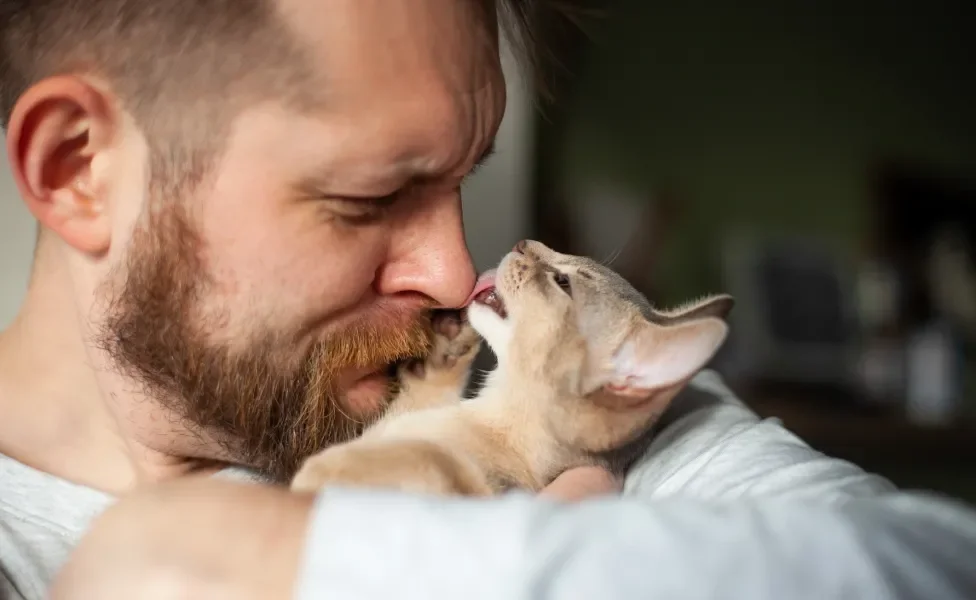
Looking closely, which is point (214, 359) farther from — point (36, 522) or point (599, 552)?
point (599, 552)

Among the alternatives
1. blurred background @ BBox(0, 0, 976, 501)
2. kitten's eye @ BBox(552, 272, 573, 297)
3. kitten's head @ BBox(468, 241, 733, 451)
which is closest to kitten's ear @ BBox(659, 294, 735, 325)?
kitten's head @ BBox(468, 241, 733, 451)

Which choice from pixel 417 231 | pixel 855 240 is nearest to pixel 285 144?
pixel 417 231

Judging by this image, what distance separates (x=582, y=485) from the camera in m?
0.82

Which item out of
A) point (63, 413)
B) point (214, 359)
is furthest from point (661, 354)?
point (63, 413)

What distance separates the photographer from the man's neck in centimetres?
95

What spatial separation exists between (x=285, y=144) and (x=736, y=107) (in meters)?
2.47

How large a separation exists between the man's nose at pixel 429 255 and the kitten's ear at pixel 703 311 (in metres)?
0.23

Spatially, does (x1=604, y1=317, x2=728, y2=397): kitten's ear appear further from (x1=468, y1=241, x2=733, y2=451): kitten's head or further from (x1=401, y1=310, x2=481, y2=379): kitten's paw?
(x1=401, y1=310, x2=481, y2=379): kitten's paw

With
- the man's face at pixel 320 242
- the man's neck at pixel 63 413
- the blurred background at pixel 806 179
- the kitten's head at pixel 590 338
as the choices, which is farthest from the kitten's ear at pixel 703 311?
the blurred background at pixel 806 179

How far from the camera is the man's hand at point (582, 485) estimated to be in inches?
31.4

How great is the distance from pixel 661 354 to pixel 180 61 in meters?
0.55

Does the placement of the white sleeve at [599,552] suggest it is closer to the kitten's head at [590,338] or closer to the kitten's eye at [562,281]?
the kitten's head at [590,338]

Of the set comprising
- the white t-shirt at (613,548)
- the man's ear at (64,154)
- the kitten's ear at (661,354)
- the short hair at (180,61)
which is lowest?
the kitten's ear at (661,354)

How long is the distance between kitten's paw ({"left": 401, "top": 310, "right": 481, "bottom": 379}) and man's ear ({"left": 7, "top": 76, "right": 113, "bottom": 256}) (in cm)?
35
